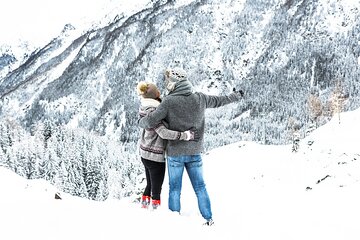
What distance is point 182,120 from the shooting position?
718 cm

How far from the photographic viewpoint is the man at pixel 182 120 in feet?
23.3

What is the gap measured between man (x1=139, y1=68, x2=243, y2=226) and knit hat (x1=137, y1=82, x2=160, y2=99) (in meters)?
→ 0.30

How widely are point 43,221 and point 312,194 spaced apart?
311 inches

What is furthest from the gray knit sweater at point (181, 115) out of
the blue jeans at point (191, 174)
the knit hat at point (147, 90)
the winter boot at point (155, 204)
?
the winter boot at point (155, 204)

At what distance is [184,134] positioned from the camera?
7.04 m

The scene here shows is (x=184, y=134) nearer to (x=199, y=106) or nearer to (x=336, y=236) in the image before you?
(x=199, y=106)

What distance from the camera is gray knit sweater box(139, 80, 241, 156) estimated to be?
23.2 ft

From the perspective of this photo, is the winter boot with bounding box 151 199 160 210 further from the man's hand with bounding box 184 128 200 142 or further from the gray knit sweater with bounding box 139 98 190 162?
the man's hand with bounding box 184 128 200 142

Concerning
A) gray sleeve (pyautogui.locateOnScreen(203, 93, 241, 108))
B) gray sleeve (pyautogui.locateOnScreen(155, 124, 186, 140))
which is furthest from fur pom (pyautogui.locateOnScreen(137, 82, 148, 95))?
gray sleeve (pyautogui.locateOnScreen(203, 93, 241, 108))

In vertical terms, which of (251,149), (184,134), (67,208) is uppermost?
(184,134)

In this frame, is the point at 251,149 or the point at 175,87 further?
the point at 251,149

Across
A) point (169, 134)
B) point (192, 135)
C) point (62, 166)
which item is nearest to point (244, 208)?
point (192, 135)

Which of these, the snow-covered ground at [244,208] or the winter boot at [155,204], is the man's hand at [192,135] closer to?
the snow-covered ground at [244,208]

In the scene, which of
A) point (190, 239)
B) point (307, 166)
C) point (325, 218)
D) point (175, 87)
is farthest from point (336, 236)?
point (307, 166)
